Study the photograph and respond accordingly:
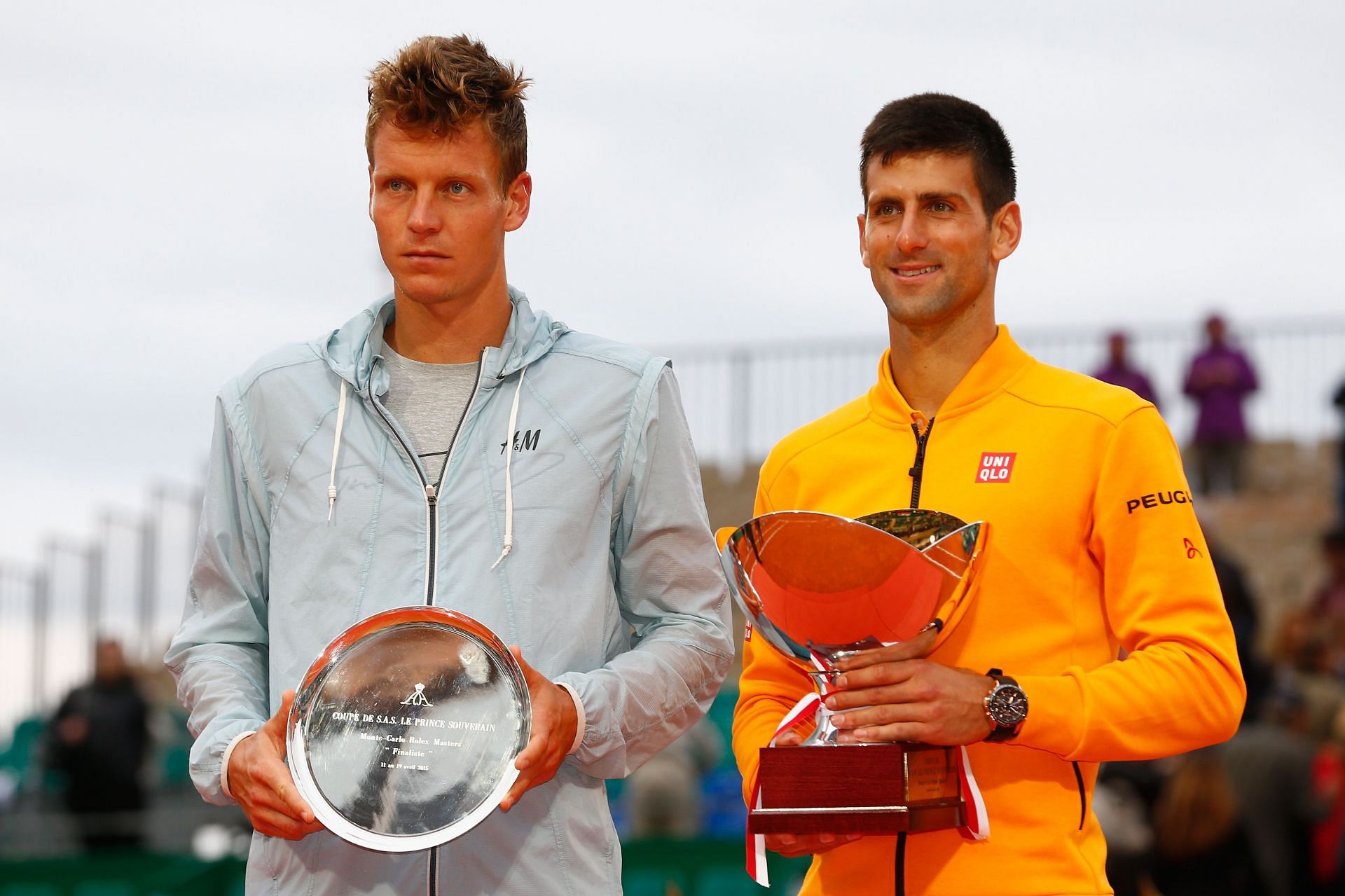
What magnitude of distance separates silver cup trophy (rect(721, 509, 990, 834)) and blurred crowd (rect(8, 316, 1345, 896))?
11.6ft

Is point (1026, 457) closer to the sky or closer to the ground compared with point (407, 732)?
closer to the sky

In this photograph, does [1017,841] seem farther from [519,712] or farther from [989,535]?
[519,712]

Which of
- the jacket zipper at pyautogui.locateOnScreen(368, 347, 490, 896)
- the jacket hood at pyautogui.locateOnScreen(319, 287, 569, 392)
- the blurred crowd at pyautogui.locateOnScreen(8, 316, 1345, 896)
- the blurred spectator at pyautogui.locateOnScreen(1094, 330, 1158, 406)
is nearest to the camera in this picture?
the jacket zipper at pyautogui.locateOnScreen(368, 347, 490, 896)

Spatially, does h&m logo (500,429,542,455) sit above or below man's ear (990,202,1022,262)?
below

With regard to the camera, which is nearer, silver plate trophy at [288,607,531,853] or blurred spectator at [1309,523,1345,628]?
silver plate trophy at [288,607,531,853]

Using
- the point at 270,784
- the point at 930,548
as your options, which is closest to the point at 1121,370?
the point at 930,548

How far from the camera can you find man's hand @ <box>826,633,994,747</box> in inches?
104

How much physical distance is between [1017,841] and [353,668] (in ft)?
3.70

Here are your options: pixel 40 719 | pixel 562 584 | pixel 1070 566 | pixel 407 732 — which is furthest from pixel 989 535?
pixel 40 719

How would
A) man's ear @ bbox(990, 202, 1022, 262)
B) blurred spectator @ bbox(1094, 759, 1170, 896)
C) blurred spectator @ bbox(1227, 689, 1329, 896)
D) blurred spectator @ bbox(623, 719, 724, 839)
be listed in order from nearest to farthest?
1. man's ear @ bbox(990, 202, 1022, 262)
2. blurred spectator @ bbox(1094, 759, 1170, 896)
3. blurred spectator @ bbox(1227, 689, 1329, 896)
4. blurred spectator @ bbox(623, 719, 724, 839)

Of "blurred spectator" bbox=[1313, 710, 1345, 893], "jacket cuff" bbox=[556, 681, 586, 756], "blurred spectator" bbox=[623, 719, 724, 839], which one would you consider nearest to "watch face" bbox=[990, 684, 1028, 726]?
"jacket cuff" bbox=[556, 681, 586, 756]

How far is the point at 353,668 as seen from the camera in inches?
105

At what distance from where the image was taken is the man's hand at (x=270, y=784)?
255 cm

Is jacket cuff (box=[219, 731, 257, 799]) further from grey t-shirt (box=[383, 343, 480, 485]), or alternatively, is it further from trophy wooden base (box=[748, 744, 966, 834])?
trophy wooden base (box=[748, 744, 966, 834])
